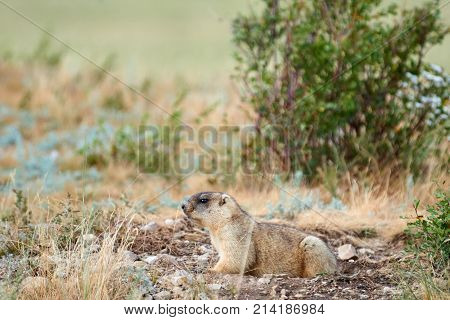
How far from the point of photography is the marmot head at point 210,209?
704 cm

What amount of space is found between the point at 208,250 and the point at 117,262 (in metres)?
1.57

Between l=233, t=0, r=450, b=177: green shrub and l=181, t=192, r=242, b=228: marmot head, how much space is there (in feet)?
9.81

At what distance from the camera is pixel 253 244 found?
6953mm

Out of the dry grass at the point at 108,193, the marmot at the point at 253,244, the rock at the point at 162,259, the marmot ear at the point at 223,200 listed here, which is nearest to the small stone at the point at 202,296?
the dry grass at the point at 108,193

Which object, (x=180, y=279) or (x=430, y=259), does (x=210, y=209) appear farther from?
(x=430, y=259)

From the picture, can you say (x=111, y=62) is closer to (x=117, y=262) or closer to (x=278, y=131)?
(x=278, y=131)

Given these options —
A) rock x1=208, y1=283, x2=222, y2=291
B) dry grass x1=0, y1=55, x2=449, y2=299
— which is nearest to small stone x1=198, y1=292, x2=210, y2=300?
rock x1=208, y1=283, x2=222, y2=291

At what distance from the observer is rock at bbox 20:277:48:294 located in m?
5.96

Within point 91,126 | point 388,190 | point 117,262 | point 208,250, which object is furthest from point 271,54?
point 91,126

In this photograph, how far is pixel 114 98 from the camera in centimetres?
1706

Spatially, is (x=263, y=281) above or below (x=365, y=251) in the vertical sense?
below

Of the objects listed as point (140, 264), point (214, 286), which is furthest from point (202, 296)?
point (140, 264)

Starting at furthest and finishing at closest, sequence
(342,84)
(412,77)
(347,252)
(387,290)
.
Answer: (342,84), (412,77), (347,252), (387,290)

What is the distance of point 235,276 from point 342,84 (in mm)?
4267
